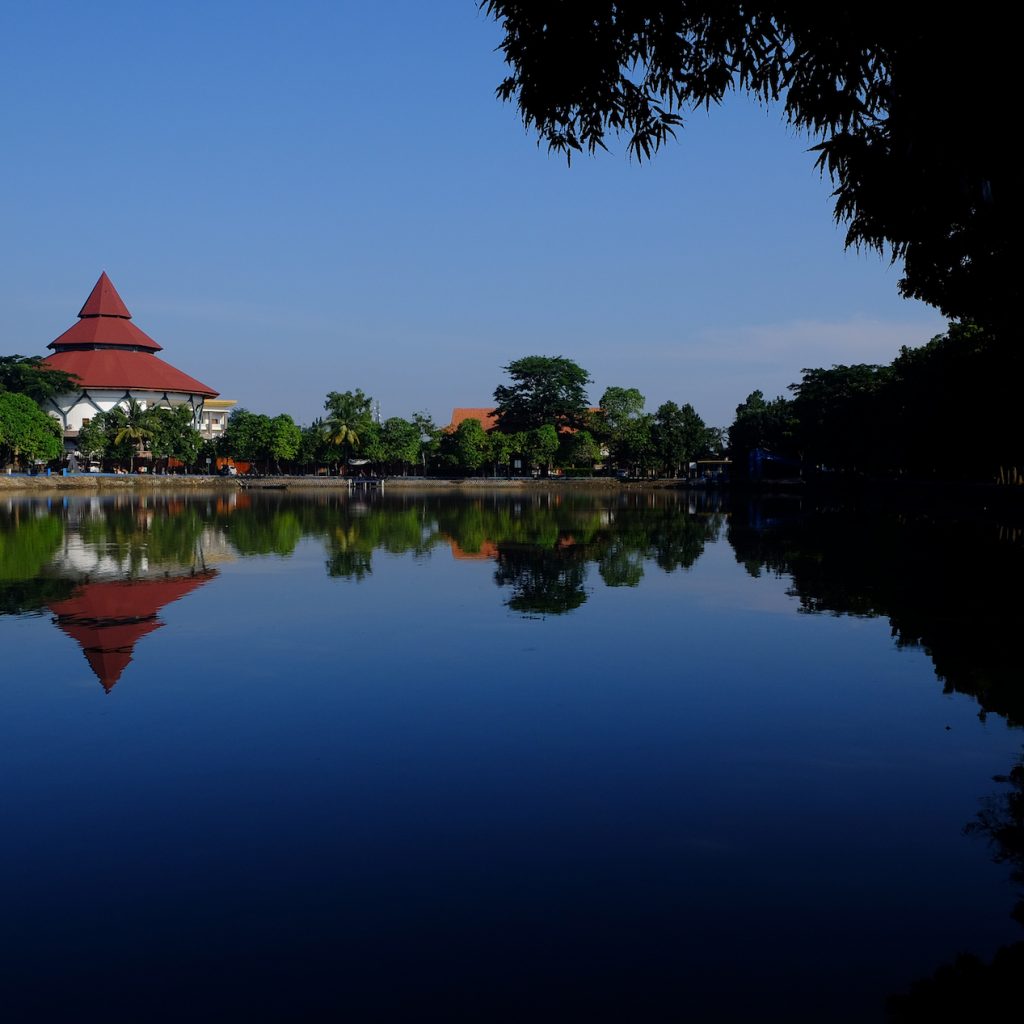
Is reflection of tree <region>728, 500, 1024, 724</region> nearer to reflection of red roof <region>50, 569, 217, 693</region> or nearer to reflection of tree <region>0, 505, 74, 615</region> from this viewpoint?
reflection of red roof <region>50, 569, 217, 693</region>

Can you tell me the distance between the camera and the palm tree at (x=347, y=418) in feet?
354

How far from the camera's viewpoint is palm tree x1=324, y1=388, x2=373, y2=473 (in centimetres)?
10775

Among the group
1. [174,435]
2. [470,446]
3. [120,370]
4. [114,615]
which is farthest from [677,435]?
[114,615]

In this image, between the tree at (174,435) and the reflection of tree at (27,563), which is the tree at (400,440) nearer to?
the tree at (174,435)

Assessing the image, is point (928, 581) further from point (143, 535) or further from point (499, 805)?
point (143, 535)

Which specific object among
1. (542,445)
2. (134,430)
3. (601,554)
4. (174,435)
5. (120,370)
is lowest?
(601,554)

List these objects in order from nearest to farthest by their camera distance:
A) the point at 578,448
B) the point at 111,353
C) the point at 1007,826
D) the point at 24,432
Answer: the point at 1007,826, the point at 24,432, the point at 578,448, the point at 111,353

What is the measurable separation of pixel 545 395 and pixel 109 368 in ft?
154

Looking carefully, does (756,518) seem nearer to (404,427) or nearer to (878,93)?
(878,93)

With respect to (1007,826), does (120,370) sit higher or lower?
higher

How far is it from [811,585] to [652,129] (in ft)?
45.8

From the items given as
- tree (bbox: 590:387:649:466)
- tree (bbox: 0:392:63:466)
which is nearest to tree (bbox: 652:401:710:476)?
tree (bbox: 590:387:649:466)

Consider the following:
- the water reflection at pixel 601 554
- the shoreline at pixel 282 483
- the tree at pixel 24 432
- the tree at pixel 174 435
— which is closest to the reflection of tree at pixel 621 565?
the water reflection at pixel 601 554

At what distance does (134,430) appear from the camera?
97.8 meters
